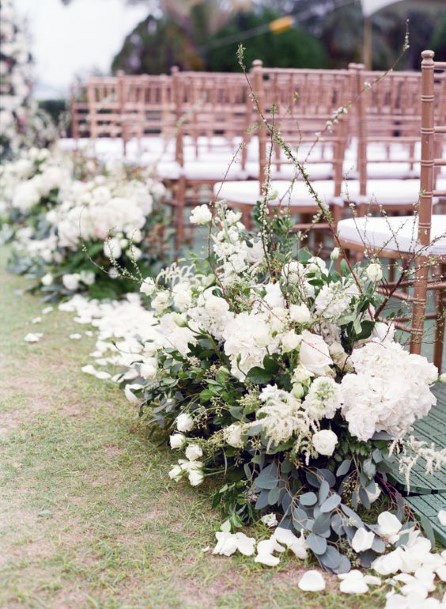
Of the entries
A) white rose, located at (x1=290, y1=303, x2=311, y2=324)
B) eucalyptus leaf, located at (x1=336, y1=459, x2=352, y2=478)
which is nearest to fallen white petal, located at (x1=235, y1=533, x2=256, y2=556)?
eucalyptus leaf, located at (x1=336, y1=459, x2=352, y2=478)

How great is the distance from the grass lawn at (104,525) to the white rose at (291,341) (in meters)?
Answer: 0.41

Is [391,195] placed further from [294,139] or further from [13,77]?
[13,77]

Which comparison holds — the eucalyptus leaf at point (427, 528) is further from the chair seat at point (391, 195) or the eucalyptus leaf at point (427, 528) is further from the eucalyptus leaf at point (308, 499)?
the chair seat at point (391, 195)

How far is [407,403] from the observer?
69.9 inches

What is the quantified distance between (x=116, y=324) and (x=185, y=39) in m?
12.6

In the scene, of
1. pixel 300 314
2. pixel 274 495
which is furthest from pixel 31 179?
pixel 274 495

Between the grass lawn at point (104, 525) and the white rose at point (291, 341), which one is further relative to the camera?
the white rose at point (291, 341)

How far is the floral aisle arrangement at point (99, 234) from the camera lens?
377 centimetres

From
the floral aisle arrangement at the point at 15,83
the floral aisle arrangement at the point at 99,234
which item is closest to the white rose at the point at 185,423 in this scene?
the floral aisle arrangement at the point at 99,234

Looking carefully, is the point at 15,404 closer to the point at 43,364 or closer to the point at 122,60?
the point at 43,364

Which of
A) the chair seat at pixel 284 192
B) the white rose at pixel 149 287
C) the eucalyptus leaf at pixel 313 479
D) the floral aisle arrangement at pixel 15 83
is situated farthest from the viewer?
the floral aisle arrangement at pixel 15 83

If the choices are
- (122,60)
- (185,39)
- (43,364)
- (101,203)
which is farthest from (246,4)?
(43,364)

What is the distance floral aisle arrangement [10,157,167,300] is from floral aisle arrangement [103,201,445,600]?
1.59m

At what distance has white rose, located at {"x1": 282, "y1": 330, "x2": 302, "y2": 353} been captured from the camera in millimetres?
1792
